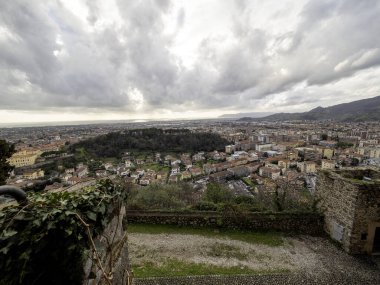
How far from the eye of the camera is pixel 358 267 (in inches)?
248

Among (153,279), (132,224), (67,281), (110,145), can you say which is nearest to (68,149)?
(110,145)

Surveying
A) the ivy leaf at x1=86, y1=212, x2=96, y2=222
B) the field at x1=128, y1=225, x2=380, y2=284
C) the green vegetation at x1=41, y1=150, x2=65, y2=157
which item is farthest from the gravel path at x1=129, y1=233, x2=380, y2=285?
the green vegetation at x1=41, y1=150, x2=65, y2=157

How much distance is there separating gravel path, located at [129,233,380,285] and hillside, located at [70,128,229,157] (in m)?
54.7

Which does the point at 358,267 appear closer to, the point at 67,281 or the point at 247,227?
the point at 247,227

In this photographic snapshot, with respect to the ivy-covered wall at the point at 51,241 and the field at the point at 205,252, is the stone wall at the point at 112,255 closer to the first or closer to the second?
the ivy-covered wall at the point at 51,241

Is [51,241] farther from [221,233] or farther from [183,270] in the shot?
[221,233]

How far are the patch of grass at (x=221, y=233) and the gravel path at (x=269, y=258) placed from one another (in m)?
0.26

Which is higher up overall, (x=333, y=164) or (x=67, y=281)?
(x=67, y=281)

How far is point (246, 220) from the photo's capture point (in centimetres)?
844

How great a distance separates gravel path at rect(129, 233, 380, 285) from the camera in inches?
221

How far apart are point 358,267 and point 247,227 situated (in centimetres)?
358

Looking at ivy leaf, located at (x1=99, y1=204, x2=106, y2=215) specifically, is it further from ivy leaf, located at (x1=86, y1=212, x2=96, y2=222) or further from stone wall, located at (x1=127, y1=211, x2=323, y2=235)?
stone wall, located at (x1=127, y1=211, x2=323, y2=235)

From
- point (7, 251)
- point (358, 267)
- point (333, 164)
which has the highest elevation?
point (7, 251)

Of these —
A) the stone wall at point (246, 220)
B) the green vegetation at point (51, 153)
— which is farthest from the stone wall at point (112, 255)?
the green vegetation at point (51, 153)
